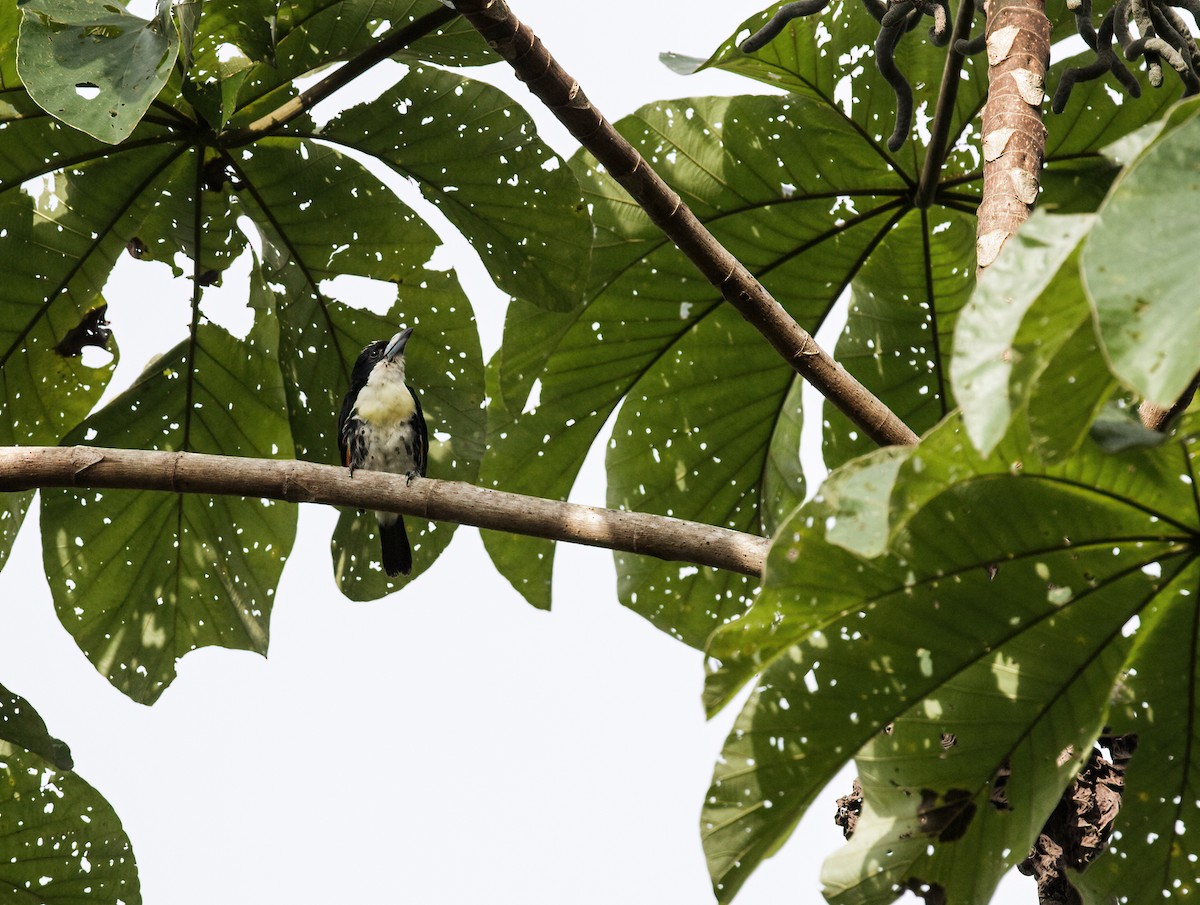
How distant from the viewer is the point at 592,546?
87.7 inches

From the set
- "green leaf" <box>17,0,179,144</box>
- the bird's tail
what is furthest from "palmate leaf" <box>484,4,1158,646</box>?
"green leaf" <box>17,0,179,144</box>

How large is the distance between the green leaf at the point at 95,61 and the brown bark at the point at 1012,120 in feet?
4.73

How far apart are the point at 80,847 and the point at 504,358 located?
5.34ft

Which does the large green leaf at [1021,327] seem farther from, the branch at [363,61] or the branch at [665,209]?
the branch at [363,61]

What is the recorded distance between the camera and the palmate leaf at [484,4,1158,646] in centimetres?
301

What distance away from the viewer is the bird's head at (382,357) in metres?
3.36

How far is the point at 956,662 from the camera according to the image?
5.95 ft

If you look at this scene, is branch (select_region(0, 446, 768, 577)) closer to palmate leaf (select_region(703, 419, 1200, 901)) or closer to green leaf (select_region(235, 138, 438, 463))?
palmate leaf (select_region(703, 419, 1200, 901))

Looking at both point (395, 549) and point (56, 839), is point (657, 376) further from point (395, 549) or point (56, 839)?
point (56, 839)

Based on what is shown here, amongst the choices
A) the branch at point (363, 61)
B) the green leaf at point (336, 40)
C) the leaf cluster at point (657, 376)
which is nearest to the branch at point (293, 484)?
the leaf cluster at point (657, 376)

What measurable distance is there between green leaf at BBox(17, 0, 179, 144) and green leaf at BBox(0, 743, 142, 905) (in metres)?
1.80

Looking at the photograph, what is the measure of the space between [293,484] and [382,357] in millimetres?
1342

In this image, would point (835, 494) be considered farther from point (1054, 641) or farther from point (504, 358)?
point (504, 358)

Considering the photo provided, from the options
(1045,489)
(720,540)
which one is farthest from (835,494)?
(720,540)
